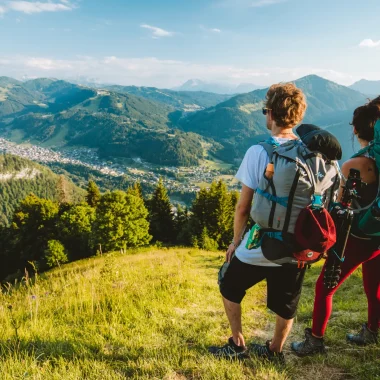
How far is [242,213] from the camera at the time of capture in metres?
3.10

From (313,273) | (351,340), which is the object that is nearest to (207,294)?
(351,340)

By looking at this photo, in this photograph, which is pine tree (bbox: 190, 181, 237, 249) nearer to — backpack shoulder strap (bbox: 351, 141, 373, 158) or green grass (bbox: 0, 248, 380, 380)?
green grass (bbox: 0, 248, 380, 380)

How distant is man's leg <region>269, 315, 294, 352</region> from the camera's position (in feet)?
10.9

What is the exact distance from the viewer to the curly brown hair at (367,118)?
3.46 metres

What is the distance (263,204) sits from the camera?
9.30ft

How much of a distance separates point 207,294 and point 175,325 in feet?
7.09

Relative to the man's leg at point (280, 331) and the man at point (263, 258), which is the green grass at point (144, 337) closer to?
the man's leg at point (280, 331)

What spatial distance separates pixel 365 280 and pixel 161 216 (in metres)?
38.8

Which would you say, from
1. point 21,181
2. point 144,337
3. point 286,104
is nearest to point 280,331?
point 144,337

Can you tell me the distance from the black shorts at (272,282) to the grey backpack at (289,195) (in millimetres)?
259

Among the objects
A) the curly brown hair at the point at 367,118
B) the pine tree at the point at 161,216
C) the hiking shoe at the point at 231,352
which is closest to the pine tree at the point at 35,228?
the pine tree at the point at 161,216

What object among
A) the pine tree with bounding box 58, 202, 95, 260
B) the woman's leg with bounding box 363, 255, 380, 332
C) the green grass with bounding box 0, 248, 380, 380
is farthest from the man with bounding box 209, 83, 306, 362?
the pine tree with bounding box 58, 202, 95, 260

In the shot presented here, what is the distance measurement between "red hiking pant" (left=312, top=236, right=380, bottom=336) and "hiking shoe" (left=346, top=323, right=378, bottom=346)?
0.06 metres

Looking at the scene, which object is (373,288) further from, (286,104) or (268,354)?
(286,104)
